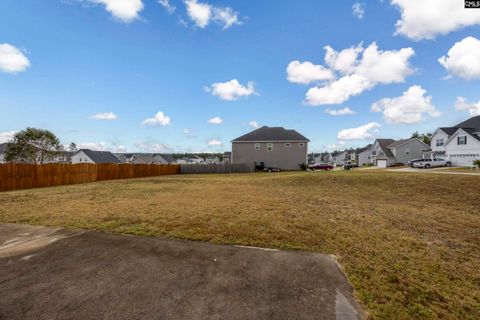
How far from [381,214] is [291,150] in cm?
3014

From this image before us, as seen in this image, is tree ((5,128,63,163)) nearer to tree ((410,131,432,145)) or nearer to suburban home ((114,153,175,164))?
suburban home ((114,153,175,164))

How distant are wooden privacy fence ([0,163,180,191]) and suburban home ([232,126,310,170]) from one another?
1741cm

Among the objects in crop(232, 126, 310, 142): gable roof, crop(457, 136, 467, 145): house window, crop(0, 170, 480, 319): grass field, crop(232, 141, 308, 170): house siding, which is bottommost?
crop(0, 170, 480, 319): grass field

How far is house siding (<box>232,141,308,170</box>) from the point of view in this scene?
37.1m

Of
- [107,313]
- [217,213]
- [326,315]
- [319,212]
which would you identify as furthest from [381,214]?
[107,313]

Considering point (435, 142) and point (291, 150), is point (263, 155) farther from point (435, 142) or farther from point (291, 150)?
point (435, 142)

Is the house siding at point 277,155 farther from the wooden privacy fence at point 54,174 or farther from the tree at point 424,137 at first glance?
the tree at point 424,137

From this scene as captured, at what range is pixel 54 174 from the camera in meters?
18.0

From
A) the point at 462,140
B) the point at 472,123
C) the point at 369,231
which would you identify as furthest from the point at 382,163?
the point at 369,231

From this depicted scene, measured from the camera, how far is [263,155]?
3772cm

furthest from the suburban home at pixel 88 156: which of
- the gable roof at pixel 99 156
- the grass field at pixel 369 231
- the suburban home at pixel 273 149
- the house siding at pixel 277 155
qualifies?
the grass field at pixel 369 231

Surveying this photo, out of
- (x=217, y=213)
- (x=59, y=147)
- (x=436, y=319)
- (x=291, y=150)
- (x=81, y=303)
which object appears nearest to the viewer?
(x=436, y=319)

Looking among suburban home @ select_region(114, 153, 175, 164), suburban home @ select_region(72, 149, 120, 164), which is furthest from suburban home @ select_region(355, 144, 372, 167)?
suburban home @ select_region(72, 149, 120, 164)

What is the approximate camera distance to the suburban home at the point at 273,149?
37.1m
